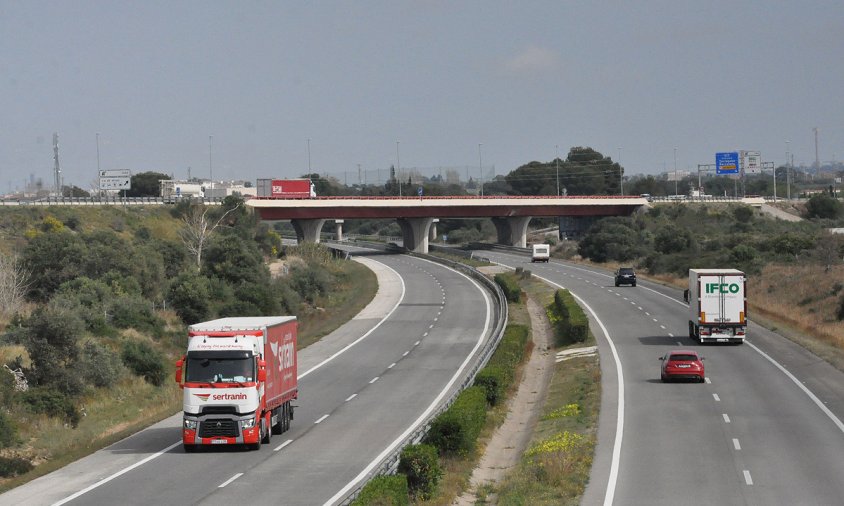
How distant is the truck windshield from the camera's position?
28047 millimetres

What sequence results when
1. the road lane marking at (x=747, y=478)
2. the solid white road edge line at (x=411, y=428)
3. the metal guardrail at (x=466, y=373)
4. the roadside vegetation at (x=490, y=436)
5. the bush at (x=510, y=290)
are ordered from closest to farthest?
the metal guardrail at (x=466, y=373), the roadside vegetation at (x=490, y=436), the solid white road edge line at (x=411, y=428), the road lane marking at (x=747, y=478), the bush at (x=510, y=290)

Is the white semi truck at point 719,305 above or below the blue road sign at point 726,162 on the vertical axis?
below

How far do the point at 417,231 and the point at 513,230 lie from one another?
1534 centimetres

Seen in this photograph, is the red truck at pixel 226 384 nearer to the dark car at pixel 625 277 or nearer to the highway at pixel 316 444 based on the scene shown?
the highway at pixel 316 444

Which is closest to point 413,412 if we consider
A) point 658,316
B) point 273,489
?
point 273,489

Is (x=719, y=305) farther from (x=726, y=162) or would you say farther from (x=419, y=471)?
(x=726, y=162)

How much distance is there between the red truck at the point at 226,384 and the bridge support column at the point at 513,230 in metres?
121

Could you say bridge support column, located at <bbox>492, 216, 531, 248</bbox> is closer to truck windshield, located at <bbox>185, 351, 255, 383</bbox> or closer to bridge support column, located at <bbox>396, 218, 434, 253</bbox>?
bridge support column, located at <bbox>396, 218, 434, 253</bbox>

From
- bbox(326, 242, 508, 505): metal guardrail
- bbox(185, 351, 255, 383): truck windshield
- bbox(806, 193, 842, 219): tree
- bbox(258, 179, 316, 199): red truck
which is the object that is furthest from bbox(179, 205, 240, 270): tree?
bbox(806, 193, 842, 219): tree

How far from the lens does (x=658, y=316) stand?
69.2 metres

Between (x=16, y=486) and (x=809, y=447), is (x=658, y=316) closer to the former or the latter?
(x=809, y=447)

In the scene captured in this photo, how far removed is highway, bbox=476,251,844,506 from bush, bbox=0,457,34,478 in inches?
645

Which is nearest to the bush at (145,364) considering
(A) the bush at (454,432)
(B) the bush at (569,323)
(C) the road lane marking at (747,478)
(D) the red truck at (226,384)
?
(B) the bush at (569,323)

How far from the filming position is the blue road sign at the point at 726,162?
616 ft
